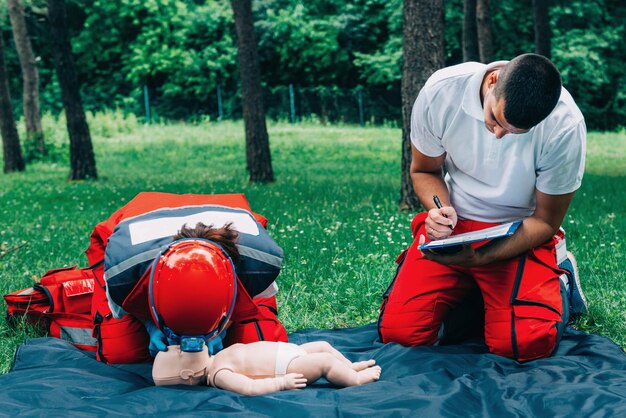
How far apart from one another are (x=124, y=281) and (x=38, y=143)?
17.2 meters

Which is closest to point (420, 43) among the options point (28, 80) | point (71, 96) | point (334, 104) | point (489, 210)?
point (489, 210)

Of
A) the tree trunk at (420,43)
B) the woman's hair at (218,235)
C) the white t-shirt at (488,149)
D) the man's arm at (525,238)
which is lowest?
the man's arm at (525,238)

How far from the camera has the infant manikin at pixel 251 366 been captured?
3893 millimetres

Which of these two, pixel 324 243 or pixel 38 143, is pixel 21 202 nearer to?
pixel 324 243

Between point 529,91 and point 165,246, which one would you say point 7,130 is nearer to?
point 165,246

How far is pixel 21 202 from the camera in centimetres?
1202

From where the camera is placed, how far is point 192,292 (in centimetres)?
360

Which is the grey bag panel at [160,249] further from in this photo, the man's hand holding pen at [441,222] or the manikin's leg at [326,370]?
the man's hand holding pen at [441,222]

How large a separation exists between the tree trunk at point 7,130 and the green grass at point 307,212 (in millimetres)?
598

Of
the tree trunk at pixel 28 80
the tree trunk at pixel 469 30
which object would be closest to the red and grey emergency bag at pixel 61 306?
the tree trunk at pixel 469 30

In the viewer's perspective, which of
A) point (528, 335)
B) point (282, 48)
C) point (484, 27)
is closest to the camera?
point (528, 335)

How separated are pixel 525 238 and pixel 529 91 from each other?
1.01m

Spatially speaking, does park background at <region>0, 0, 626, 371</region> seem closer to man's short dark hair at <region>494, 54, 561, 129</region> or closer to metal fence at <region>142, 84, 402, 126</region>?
metal fence at <region>142, 84, 402, 126</region>

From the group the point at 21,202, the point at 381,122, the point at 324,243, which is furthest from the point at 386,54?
the point at 324,243
